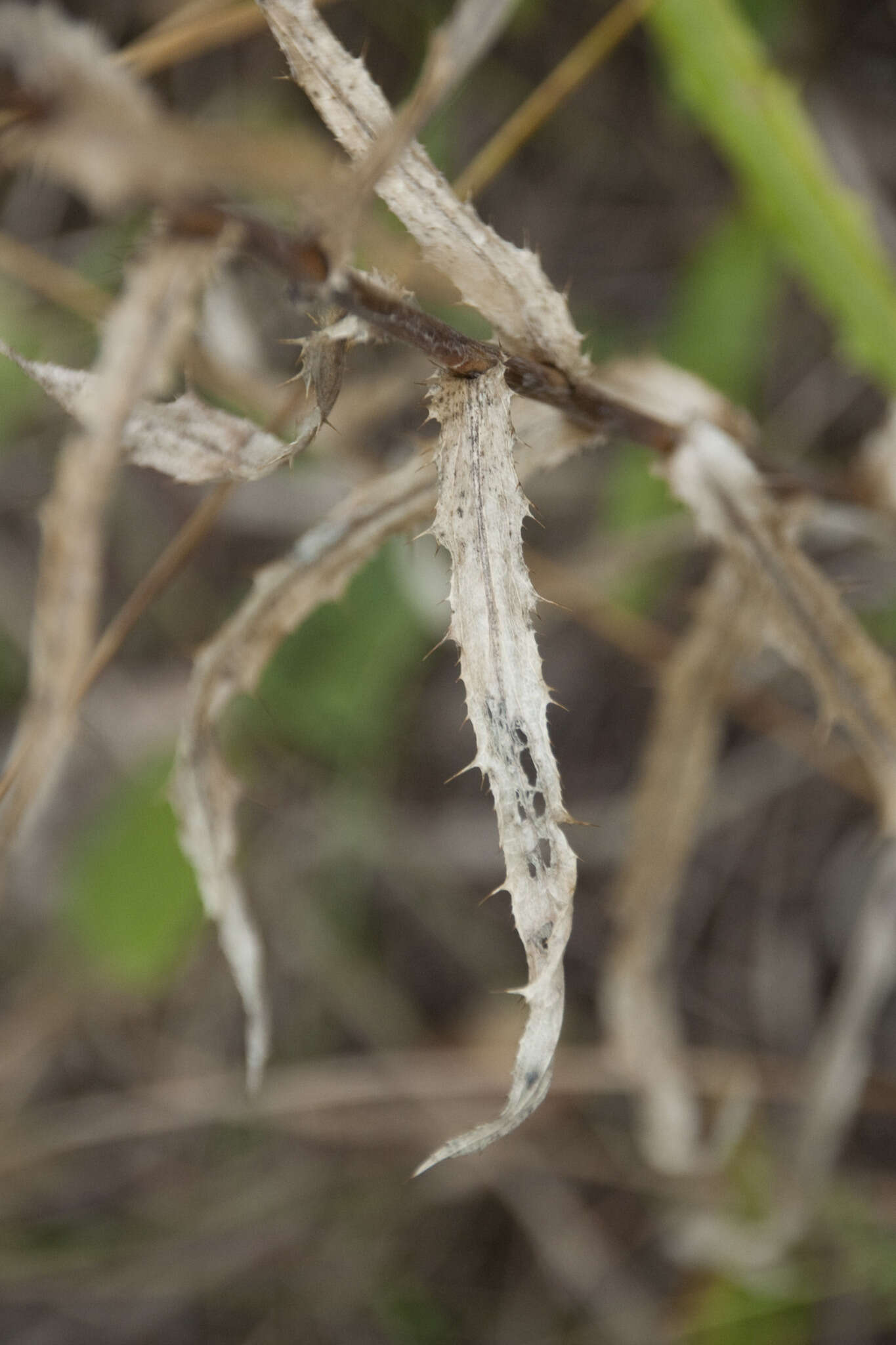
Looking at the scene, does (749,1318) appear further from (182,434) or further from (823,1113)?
(182,434)

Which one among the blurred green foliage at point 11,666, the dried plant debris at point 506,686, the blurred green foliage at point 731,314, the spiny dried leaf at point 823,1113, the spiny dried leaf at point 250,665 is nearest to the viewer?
the dried plant debris at point 506,686

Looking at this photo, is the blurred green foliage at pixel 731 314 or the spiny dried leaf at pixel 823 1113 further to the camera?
the blurred green foliage at pixel 731 314

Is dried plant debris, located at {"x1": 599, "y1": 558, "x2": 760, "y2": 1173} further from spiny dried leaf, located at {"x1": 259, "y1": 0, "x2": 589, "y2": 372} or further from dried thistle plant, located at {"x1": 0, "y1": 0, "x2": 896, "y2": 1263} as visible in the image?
spiny dried leaf, located at {"x1": 259, "y1": 0, "x2": 589, "y2": 372}

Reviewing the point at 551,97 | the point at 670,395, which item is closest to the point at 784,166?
the point at 551,97

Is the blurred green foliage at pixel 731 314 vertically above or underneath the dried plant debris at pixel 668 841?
above

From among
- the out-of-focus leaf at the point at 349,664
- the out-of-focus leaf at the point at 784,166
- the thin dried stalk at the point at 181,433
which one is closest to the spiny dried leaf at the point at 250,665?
the thin dried stalk at the point at 181,433

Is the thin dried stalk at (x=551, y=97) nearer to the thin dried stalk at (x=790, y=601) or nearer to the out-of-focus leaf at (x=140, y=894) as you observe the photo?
the thin dried stalk at (x=790, y=601)

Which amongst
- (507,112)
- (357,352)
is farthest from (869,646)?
(507,112)
